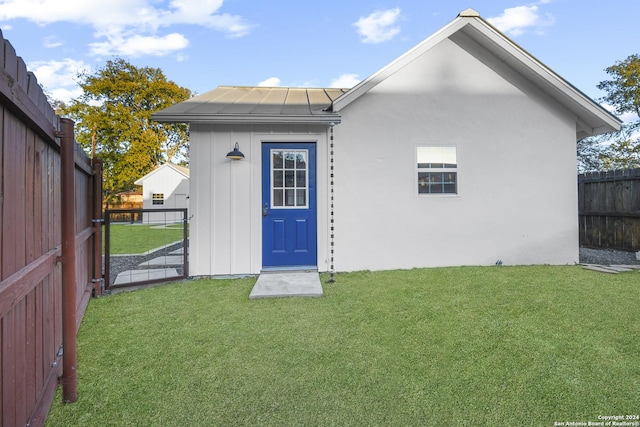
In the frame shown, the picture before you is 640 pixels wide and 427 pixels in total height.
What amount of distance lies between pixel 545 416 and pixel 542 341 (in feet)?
3.67

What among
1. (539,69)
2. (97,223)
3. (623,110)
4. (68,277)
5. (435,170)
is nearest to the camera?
(68,277)

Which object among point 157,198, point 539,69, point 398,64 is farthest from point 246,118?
point 157,198

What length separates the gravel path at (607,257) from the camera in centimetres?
587

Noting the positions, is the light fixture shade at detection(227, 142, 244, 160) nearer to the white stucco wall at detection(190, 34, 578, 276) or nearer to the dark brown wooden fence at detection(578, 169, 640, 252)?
the white stucco wall at detection(190, 34, 578, 276)

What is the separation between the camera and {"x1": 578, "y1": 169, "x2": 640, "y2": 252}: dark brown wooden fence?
654 cm

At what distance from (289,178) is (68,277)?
358 cm

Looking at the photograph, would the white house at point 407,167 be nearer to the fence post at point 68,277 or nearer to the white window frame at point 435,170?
the white window frame at point 435,170

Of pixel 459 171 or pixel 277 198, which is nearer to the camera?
pixel 277 198

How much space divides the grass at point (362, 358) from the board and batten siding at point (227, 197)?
1.02 m

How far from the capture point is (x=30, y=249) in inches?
61.9

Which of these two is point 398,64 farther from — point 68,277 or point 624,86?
point 624,86

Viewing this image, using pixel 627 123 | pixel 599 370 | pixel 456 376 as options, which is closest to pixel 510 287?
pixel 599 370

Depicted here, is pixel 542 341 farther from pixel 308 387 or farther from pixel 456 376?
pixel 308 387

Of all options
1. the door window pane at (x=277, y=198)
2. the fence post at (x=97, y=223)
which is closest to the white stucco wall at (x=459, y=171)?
the door window pane at (x=277, y=198)
